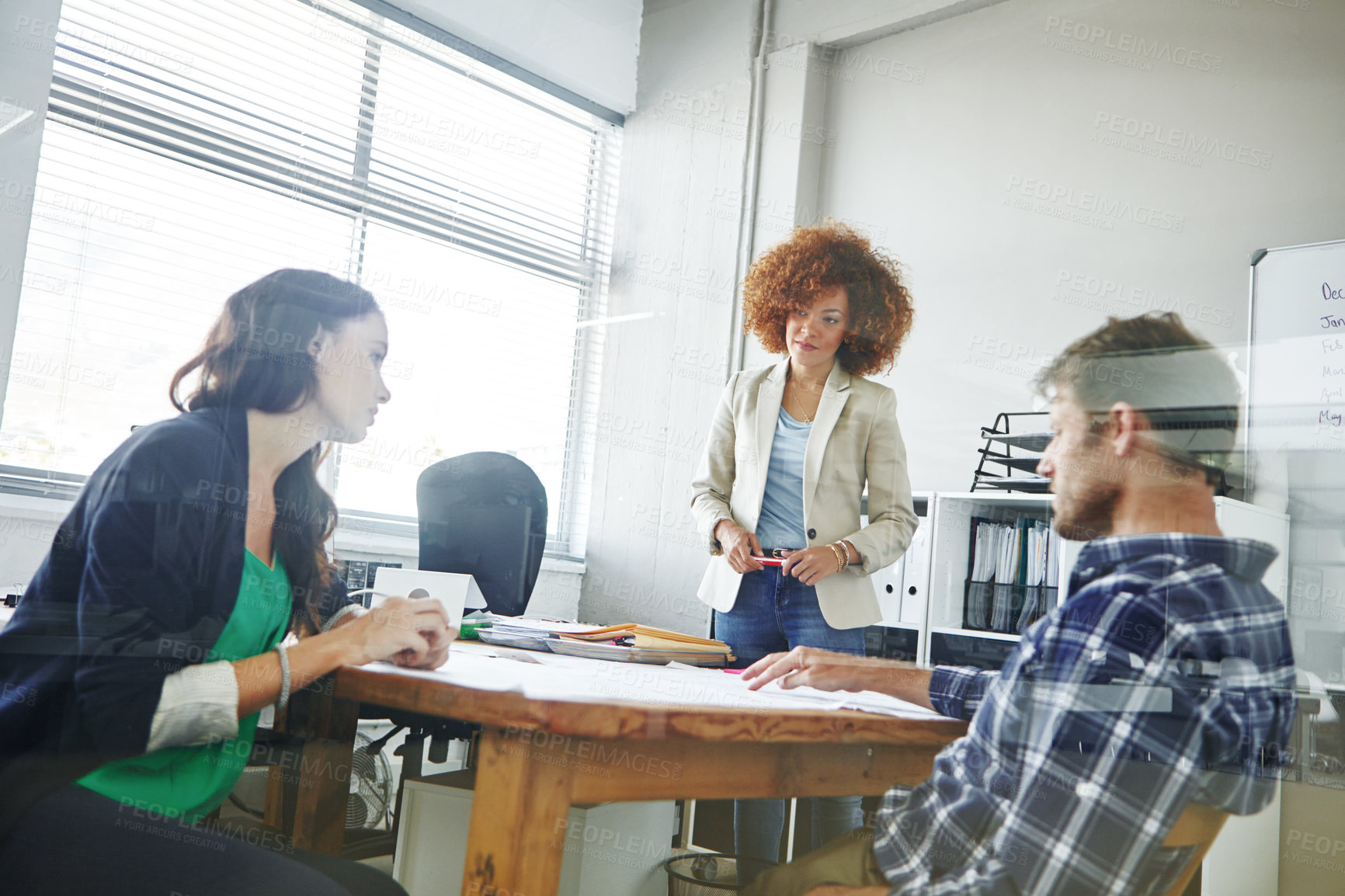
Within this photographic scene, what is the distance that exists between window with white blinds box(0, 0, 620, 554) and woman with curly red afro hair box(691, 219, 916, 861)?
15.3 inches

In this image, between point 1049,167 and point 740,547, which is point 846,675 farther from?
point 1049,167

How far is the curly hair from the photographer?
157 centimetres

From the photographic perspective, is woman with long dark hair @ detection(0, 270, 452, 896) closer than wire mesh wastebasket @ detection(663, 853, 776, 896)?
Yes

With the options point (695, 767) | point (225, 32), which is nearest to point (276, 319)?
point (225, 32)

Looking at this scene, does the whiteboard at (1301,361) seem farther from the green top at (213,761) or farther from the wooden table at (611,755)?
the green top at (213,761)

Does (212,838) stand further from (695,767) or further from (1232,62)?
(1232,62)

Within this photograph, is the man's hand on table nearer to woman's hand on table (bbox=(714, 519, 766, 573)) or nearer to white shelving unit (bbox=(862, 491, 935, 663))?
white shelving unit (bbox=(862, 491, 935, 663))

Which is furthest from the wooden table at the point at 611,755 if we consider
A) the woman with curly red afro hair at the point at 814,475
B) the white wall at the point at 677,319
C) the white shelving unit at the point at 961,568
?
the white wall at the point at 677,319

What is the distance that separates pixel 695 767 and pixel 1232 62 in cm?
224

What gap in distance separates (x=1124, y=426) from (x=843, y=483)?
81cm

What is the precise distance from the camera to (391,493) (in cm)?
107

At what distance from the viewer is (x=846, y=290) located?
62.4 inches

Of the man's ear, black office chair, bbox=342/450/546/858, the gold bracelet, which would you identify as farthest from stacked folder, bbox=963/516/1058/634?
black office chair, bbox=342/450/546/858

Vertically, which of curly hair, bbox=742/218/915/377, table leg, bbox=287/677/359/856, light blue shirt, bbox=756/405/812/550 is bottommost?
table leg, bbox=287/677/359/856
